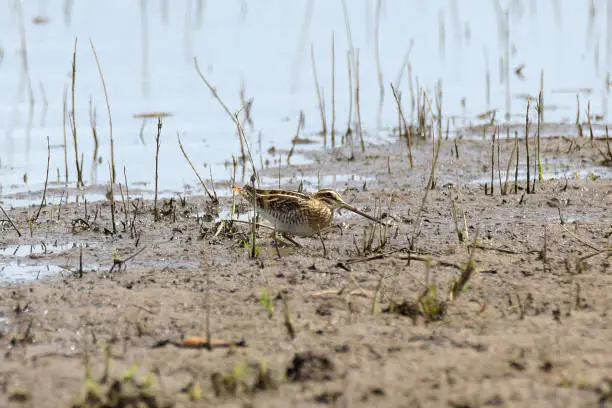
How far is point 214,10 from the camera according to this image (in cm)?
1906

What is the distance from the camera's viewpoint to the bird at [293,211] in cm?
742

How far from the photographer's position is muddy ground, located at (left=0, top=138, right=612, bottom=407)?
13.7 ft

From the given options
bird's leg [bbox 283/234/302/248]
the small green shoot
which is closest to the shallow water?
bird's leg [bbox 283/234/302/248]

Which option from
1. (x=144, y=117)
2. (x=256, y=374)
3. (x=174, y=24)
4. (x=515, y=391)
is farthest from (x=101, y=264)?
(x=174, y=24)

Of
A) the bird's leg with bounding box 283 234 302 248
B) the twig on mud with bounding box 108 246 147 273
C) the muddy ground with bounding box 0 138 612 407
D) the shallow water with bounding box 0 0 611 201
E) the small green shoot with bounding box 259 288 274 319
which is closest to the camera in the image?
the muddy ground with bounding box 0 138 612 407

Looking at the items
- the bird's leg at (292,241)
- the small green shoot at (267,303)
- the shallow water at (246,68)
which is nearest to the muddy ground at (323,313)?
the small green shoot at (267,303)

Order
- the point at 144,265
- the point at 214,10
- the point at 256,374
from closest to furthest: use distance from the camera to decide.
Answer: the point at 256,374, the point at 144,265, the point at 214,10

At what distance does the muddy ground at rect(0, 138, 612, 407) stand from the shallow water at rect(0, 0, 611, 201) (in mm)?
2917

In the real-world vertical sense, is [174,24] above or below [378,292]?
above

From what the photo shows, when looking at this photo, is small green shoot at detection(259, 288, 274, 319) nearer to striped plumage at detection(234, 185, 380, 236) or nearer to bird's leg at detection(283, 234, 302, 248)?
bird's leg at detection(283, 234, 302, 248)

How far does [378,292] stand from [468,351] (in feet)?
3.77

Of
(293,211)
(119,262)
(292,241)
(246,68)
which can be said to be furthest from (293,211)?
(246,68)

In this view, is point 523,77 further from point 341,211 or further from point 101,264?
point 101,264

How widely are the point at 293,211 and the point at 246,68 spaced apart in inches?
298
